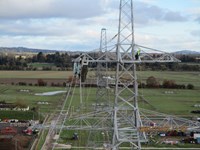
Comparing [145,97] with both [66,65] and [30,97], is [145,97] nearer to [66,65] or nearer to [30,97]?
[30,97]

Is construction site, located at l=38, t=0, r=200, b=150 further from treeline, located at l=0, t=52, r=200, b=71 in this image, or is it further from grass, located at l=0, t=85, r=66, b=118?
treeline, located at l=0, t=52, r=200, b=71

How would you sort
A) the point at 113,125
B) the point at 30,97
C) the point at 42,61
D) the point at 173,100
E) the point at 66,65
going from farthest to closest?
the point at 42,61 < the point at 66,65 < the point at 173,100 < the point at 30,97 < the point at 113,125

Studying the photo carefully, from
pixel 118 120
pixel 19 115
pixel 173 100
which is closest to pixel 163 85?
pixel 173 100

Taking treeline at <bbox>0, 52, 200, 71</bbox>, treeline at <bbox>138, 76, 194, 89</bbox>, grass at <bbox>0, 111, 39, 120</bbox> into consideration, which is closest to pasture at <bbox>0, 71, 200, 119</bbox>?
treeline at <bbox>138, 76, 194, 89</bbox>

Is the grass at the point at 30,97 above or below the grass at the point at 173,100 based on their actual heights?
above

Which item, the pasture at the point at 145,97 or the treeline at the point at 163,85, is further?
the treeline at the point at 163,85

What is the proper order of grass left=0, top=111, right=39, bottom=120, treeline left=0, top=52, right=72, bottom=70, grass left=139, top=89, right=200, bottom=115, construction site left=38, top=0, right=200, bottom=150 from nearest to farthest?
construction site left=38, top=0, right=200, bottom=150 < grass left=0, top=111, right=39, bottom=120 < grass left=139, top=89, right=200, bottom=115 < treeline left=0, top=52, right=72, bottom=70

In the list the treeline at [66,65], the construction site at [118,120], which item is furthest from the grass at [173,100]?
the treeline at [66,65]

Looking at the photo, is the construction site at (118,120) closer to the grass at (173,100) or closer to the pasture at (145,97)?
the pasture at (145,97)

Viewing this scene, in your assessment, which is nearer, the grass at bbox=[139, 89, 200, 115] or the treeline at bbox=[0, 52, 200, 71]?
the grass at bbox=[139, 89, 200, 115]
